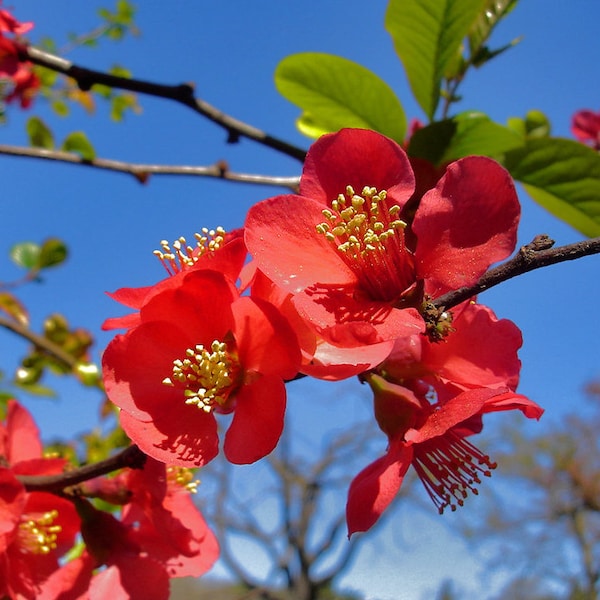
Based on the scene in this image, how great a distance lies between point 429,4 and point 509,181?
543 mm

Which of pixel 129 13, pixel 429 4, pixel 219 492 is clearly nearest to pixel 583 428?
pixel 219 492

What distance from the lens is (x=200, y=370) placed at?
681 millimetres

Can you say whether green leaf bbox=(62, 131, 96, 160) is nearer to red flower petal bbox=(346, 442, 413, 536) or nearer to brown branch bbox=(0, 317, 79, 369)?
brown branch bbox=(0, 317, 79, 369)

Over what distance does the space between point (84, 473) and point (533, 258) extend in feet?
2.00

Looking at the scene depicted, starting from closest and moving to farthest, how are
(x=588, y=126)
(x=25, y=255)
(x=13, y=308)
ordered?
(x=588, y=126), (x=13, y=308), (x=25, y=255)

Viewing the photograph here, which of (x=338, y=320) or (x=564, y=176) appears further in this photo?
(x=564, y=176)

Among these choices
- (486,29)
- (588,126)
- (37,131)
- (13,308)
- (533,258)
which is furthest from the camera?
(13,308)

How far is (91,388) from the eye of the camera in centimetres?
208

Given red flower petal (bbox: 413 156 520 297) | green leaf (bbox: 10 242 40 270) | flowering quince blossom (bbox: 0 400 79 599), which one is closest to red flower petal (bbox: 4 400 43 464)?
flowering quince blossom (bbox: 0 400 79 599)

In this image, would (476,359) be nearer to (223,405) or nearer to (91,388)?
(223,405)

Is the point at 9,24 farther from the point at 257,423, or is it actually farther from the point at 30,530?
the point at 257,423

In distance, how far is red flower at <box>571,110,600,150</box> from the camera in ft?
6.50

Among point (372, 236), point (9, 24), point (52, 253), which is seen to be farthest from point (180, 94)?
point (52, 253)

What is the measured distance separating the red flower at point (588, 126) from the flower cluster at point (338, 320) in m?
1.53
